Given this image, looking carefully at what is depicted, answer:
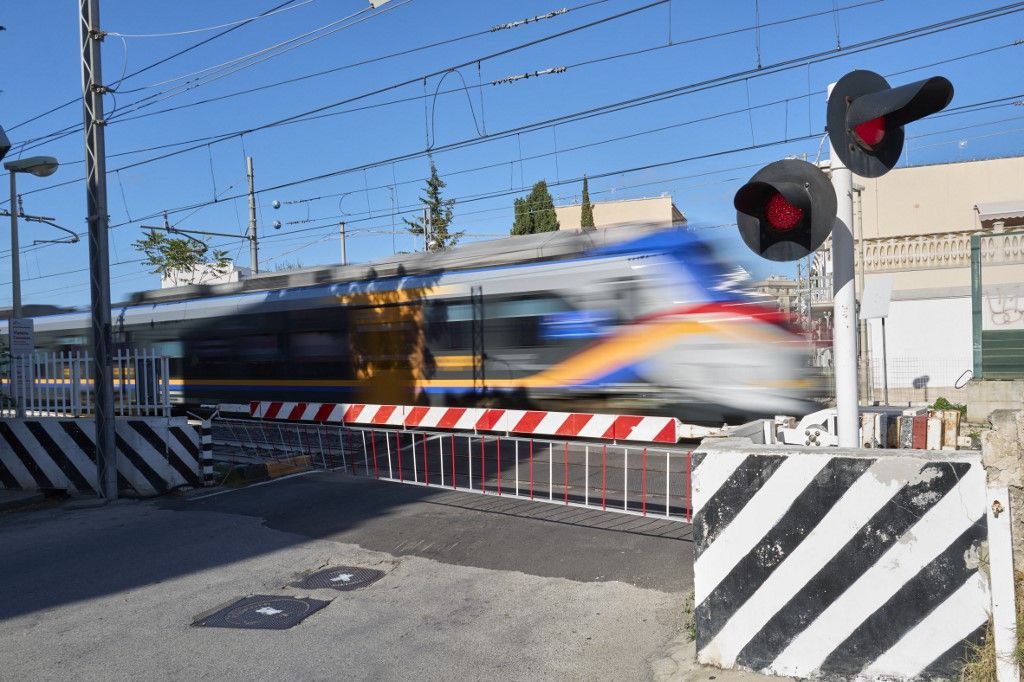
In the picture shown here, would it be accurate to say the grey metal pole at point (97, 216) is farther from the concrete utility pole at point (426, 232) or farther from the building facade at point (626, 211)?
the building facade at point (626, 211)

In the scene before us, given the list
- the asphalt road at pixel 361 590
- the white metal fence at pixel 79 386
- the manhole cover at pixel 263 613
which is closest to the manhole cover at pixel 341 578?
the asphalt road at pixel 361 590

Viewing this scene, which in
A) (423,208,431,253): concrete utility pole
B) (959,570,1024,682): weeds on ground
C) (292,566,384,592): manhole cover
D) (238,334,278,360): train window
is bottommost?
(292,566,384,592): manhole cover

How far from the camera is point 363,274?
58.7ft

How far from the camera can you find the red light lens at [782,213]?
430 cm

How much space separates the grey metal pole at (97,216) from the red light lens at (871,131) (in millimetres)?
9679

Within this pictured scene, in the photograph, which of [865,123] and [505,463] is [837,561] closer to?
[865,123]

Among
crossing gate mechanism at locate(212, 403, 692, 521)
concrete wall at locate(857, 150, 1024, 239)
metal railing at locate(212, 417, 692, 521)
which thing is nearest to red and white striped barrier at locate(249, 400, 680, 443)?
crossing gate mechanism at locate(212, 403, 692, 521)

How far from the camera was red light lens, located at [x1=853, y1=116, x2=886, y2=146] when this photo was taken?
4.21 m

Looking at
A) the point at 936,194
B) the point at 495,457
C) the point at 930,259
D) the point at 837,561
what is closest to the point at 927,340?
the point at 930,259

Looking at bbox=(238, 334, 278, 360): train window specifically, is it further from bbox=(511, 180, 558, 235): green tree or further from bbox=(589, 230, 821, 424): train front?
bbox=(511, 180, 558, 235): green tree

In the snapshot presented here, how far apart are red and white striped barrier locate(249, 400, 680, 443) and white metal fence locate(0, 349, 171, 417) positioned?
337 cm

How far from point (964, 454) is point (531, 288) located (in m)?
11.3

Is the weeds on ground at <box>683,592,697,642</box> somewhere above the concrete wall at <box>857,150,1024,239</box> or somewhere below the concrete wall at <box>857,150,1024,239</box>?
below

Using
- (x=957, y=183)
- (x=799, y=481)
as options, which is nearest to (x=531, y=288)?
(x=799, y=481)
